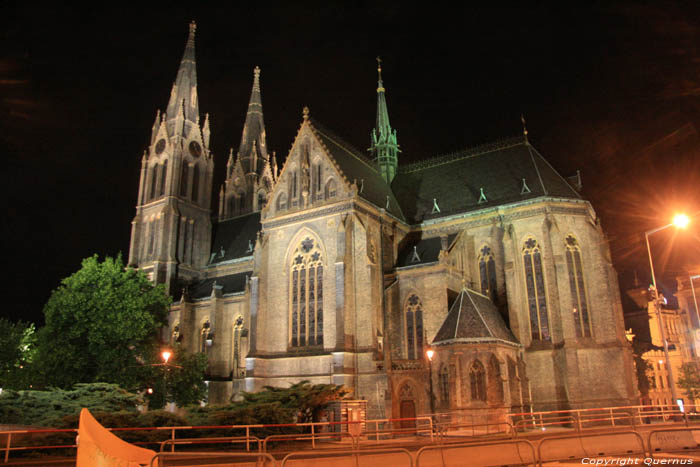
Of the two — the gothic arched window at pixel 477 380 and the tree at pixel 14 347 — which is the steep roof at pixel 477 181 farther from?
the tree at pixel 14 347

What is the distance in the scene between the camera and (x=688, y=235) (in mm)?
65500

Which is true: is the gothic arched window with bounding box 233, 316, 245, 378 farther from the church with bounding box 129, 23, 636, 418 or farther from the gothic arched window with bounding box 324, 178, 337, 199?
the gothic arched window with bounding box 324, 178, 337, 199

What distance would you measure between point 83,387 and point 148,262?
2757 cm

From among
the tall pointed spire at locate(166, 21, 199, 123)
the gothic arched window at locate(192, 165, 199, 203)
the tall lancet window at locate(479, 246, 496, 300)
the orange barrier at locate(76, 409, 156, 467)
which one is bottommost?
the orange barrier at locate(76, 409, 156, 467)

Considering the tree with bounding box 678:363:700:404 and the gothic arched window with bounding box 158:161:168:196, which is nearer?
the tree with bounding box 678:363:700:404

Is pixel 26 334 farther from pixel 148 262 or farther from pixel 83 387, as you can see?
pixel 83 387

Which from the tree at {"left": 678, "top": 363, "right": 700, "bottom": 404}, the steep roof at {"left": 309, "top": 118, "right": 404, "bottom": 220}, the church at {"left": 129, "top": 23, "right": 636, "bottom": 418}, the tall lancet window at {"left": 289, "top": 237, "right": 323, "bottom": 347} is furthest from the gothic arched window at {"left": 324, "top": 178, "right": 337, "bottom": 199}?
the tree at {"left": 678, "top": 363, "right": 700, "bottom": 404}

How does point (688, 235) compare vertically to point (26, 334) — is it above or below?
above

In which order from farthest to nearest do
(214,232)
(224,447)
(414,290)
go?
1. (214,232)
2. (414,290)
3. (224,447)

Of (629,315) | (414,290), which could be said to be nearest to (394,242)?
(414,290)

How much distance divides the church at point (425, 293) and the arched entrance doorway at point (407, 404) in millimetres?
70

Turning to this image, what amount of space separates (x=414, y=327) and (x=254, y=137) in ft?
144

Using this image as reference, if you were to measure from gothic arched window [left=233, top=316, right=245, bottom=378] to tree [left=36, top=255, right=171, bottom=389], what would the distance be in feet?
26.9

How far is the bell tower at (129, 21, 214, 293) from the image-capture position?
57750 millimetres
